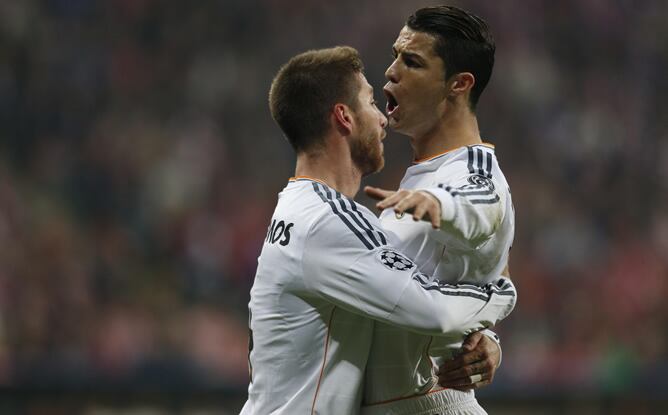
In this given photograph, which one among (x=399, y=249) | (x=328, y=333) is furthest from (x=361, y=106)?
(x=328, y=333)

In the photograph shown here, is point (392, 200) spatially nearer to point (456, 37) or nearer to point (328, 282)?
point (328, 282)

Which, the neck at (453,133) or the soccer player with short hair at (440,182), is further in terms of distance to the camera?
the neck at (453,133)

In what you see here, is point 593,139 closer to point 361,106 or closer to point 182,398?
point 182,398

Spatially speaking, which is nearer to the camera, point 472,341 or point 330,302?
point 330,302

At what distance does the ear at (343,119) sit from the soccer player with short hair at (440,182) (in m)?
0.14

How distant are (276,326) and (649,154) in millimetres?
5785

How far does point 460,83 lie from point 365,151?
388mm

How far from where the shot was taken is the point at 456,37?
3340mm

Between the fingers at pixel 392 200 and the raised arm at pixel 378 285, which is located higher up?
the fingers at pixel 392 200

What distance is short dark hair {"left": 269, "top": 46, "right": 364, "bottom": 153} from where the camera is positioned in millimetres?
3471

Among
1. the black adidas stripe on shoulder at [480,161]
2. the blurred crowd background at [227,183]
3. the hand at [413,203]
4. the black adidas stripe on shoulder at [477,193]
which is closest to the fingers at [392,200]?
the hand at [413,203]

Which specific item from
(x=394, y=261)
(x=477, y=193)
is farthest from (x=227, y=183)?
(x=477, y=193)

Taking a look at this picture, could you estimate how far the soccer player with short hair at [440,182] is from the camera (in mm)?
3223

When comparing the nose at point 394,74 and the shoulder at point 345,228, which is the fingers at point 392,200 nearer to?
the shoulder at point 345,228
